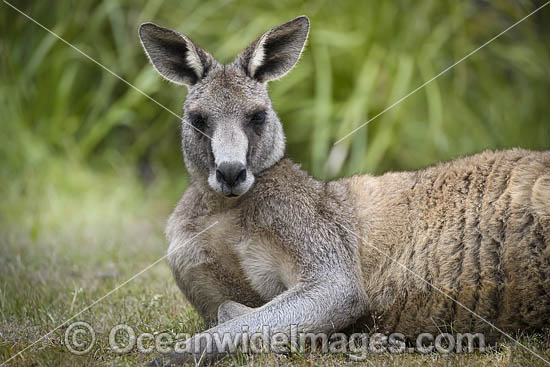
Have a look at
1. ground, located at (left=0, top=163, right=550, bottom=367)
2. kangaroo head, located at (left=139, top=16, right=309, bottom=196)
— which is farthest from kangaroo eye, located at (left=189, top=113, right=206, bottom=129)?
ground, located at (left=0, top=163, right=550, bottom=367)

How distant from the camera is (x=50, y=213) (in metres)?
6.91

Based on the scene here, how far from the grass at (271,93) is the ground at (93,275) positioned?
4 centimetres

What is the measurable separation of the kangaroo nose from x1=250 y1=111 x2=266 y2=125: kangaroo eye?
1.45 ft

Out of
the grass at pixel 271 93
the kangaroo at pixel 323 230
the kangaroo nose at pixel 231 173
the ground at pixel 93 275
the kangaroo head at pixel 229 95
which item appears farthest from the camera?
the grass at pixel 271 93

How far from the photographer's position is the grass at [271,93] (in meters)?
7.25

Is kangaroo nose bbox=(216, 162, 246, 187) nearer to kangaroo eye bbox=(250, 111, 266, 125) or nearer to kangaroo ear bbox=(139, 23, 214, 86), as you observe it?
kangaroo eye bbox=(250, 111, 266, 125)

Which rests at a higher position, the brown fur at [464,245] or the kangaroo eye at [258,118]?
the kangaroo eye at [258,118]

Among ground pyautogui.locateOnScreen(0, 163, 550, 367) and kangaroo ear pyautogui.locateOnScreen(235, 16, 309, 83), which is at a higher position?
kangaroo ear pyautogui.locateOnScreen(235, 16, 309, 83)

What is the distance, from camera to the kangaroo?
11.4 feet

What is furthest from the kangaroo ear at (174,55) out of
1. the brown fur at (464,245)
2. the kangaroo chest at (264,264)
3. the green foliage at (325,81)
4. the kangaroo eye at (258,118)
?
the green foliage at (325,81)

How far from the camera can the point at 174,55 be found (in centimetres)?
416

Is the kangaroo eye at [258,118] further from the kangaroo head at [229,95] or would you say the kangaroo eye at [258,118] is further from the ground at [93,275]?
the ground at [93,275]

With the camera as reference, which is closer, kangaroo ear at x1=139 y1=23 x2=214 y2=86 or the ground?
the ground

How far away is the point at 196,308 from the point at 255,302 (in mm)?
316
